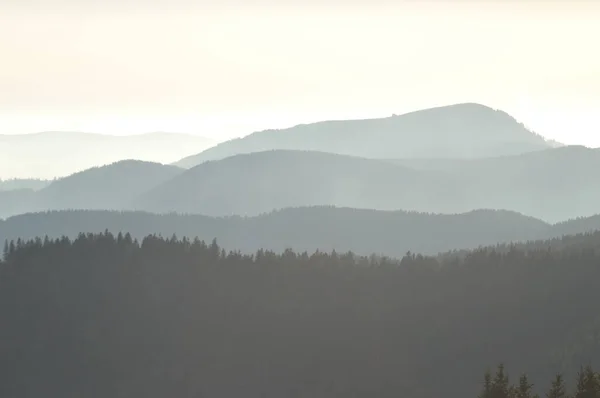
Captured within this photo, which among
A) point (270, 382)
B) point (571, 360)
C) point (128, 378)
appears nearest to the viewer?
point (571, 360)

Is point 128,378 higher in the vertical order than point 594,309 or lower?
lower

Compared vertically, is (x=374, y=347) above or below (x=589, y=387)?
below

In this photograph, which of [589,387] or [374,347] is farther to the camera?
[374,347]

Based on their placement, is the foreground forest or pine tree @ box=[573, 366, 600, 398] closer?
pine tree @ box=[573, 366, 600, 398]

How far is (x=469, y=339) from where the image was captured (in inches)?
7239

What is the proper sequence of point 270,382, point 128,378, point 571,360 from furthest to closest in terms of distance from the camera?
point 128,378 < point 270,382 < point 571,360

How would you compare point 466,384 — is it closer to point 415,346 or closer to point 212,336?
point 415,346

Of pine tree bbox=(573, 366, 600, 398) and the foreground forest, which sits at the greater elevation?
pine tree bbox=(573, 366, 600, 398)

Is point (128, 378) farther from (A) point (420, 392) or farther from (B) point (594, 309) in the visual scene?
(B) point (594, 309)

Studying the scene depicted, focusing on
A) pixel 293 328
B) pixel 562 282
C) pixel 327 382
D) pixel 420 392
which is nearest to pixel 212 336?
pixel 293 328

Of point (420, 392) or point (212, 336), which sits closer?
point (420, 392)

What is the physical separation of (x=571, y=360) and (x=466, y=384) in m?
17.0

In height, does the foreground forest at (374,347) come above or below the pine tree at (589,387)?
below

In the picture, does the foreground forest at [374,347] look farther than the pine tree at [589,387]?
Yes
